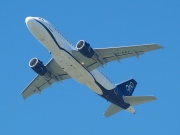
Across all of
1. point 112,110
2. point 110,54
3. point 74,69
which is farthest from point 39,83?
point 110,54

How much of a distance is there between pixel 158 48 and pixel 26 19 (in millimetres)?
13987

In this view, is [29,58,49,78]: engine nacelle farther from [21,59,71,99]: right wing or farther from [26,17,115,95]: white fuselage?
[26,17,115,95]: white fuselage

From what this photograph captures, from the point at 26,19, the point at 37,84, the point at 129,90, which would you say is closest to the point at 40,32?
the point at 26,19

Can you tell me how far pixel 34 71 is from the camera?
66750mm

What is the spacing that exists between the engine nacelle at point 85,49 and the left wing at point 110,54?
36.5 inches

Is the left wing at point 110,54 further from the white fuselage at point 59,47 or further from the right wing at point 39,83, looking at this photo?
the right wing at point 39,83

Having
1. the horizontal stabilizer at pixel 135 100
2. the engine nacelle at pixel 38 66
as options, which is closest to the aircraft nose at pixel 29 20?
the engine nacelle at pixel 38 66

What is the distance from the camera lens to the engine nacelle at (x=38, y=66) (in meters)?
66.3

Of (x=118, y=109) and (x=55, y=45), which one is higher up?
(x=55, y=45)

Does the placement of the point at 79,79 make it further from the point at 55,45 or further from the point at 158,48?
the point at 158,48

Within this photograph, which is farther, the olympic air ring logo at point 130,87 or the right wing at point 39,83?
the olympic air ring logo at point 130,87

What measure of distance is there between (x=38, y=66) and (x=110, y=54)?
8724mm

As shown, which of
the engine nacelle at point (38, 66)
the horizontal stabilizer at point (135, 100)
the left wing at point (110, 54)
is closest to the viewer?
the left wing at point (110, 54)

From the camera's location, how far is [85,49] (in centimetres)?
6191
